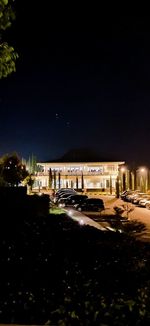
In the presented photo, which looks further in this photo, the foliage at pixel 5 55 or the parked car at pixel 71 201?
the parked car at pixel 71 201

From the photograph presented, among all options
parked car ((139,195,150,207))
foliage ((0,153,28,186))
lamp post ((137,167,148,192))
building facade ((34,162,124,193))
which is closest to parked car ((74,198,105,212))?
parked car ((139,195,150,207))

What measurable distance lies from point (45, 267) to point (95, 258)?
2.13 ft

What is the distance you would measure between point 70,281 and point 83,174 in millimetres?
87752

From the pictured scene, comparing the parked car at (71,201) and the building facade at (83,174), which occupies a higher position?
the building facade at (83,174)

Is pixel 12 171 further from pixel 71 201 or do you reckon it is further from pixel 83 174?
pixel 83 174

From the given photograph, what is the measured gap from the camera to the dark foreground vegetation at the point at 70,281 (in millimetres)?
5379

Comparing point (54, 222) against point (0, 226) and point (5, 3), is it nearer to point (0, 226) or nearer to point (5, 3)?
point (0, 226)

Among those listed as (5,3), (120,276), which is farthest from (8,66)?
(120,276)

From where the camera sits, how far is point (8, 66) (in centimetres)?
656

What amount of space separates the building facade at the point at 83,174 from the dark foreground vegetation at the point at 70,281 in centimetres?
8509

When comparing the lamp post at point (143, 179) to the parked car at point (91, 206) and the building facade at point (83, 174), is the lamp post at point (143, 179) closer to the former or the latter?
the building facade at point (83, 174)

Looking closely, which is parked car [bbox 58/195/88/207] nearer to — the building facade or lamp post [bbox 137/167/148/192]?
lamp post [bbox 137/167/148/192]

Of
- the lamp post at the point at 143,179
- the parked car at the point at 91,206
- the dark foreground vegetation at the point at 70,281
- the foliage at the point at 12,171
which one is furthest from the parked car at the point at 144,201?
the dark foreground vegetation at the point at 70,281

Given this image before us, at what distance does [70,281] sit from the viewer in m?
5.71
